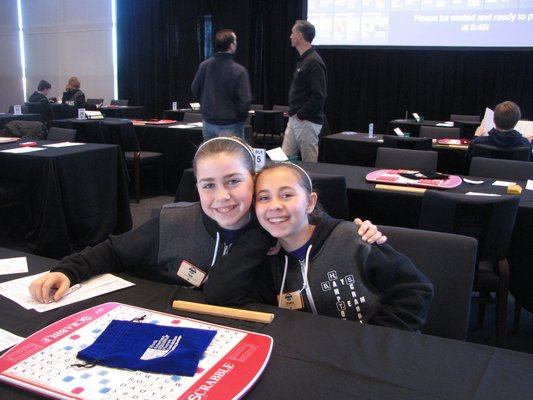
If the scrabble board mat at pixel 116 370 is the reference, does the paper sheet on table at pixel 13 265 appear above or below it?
below

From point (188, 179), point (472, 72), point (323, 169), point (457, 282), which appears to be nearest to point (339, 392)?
point (457, 282)

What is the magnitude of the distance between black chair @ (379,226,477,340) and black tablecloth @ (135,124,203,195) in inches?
153

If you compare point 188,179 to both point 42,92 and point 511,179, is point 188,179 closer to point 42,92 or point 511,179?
point 511,179

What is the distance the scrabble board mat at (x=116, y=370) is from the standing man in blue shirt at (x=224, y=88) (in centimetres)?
366

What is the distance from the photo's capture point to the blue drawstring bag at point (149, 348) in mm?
865

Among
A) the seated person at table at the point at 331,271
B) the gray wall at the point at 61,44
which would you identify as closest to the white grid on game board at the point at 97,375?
the seated person at table at the point at 331,271

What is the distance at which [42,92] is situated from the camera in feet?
27.0

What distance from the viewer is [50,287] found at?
1216mm

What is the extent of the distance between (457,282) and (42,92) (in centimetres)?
825

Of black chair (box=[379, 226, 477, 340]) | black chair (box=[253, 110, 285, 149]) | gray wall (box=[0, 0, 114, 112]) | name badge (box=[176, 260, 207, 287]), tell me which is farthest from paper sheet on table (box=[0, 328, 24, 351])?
gray wall (box=[0, 0, 114, 112])

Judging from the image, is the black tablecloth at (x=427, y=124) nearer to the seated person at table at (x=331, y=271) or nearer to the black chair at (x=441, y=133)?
the black chair at (x=441, y=133)

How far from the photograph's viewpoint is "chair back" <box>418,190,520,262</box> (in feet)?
6.73

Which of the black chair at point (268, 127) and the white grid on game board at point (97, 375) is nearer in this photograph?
the white grid on game board at point (97, 375)

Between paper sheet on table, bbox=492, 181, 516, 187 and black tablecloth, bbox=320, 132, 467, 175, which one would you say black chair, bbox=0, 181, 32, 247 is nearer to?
black tablecloth, bbox=320, 132, 467, 175
